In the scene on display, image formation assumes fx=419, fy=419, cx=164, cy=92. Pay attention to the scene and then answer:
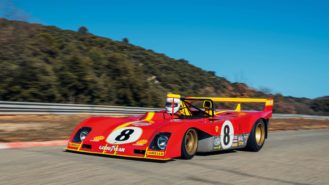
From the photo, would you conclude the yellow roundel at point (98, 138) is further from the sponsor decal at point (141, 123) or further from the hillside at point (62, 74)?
the hillside at point (62, 74)

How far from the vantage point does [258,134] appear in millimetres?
10719

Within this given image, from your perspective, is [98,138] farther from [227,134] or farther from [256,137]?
[256,137]

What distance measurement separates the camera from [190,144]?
8.05m

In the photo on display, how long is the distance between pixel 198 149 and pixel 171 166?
5.14 ft

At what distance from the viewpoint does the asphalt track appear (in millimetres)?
5586

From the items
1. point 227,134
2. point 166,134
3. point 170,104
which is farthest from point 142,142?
point 227,134

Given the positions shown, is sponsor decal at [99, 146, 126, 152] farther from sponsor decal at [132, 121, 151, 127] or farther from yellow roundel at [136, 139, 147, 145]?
sponsor decal at [132, 121, 151, 127]

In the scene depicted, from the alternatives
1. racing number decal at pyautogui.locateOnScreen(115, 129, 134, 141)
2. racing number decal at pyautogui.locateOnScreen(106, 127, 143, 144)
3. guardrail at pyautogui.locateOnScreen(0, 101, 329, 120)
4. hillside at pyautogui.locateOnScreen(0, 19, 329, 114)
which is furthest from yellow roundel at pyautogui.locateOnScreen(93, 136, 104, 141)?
hillside at pyautogui.locateOnScreen(0, 19, 329, 114)

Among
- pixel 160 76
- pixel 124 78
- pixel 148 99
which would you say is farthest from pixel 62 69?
pixel 160 76

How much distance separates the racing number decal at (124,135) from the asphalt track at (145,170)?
1.11 ft

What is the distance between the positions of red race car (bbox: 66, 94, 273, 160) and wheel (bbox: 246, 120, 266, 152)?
3cm

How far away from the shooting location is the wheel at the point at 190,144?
7.69 m

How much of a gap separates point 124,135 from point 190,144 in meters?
1.32

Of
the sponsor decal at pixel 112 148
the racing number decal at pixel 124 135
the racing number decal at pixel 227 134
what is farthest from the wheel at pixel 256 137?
the sponsor decal at pixel 112 148
